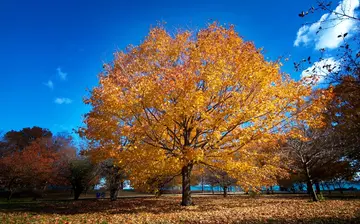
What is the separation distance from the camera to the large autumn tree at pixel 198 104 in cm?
944

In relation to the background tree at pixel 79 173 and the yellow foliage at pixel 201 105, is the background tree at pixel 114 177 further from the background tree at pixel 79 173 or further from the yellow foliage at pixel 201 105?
the yellow foliage at pixel 201 105

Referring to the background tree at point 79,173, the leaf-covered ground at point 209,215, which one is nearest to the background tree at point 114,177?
the background tree at point 79,173

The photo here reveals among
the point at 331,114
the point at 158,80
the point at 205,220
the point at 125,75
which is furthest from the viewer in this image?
the point at 331,114

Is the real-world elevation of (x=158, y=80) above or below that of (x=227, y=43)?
below

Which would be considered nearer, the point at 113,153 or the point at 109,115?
the point at 113,153

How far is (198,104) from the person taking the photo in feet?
30.5

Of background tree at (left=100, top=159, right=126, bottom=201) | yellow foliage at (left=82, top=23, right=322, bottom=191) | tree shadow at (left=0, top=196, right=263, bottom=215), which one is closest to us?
yellow foliage at (left=82, top=23, right=322, bottom=191)

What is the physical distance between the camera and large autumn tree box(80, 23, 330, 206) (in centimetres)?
944

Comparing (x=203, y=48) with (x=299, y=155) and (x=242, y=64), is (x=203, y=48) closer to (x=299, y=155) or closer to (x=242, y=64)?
(x=242, y=64)

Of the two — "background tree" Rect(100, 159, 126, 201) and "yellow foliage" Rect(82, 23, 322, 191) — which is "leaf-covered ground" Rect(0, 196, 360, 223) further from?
"background tree" Rect(100, 159, 126, 201)

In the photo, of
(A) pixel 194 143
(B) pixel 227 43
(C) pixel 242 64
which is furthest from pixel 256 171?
(B) pixel 227 43

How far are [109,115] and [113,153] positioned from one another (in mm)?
1863

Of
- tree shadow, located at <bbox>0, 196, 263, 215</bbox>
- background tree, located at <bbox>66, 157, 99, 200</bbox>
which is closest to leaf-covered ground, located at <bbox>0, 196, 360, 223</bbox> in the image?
tree shadow, located at <bbox>0, 196, 263, 215</bbox>

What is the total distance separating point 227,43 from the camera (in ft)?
36.0
